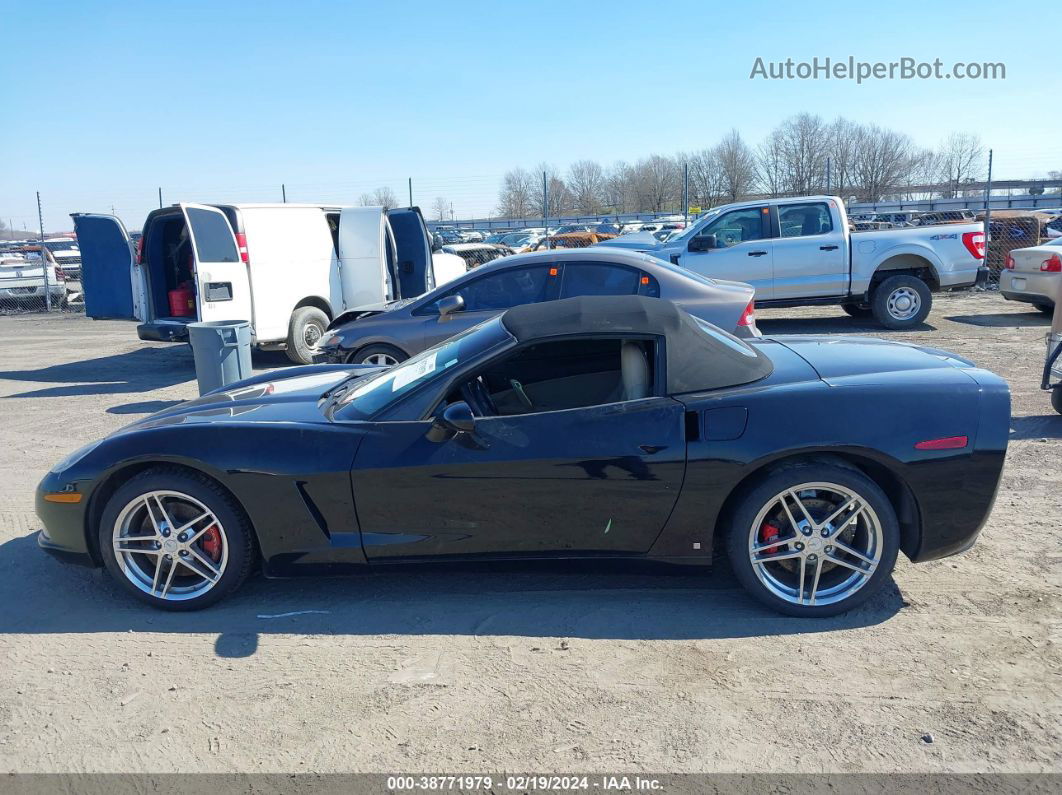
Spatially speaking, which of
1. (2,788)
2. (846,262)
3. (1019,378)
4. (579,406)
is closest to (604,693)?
(579,406)

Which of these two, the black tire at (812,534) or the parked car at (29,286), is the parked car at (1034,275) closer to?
the black tire at (812,534)

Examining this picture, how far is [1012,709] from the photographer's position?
3.08 metres

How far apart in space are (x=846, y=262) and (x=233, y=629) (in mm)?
10871

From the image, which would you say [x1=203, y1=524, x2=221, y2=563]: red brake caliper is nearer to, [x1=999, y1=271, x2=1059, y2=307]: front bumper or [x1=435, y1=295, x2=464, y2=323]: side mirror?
[x1=435, y1=295, x2=464, y2=323]: side mirror

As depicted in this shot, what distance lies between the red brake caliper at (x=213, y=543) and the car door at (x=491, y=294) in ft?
14.2

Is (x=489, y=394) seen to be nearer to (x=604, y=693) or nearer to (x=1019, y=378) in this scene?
(x=604, y=693)

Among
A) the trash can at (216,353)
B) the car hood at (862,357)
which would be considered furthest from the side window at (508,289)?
the car hood at (862,357)

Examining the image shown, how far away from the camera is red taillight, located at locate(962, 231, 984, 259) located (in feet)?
40.8

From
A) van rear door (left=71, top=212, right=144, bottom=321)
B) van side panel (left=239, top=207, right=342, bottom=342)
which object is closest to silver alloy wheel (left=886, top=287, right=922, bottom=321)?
van side panel (left=239, top=207, right=342, bottom=342)

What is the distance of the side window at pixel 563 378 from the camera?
3.99 meters

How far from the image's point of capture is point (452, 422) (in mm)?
3736

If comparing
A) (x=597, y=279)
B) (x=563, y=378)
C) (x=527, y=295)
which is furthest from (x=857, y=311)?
(x=563, y=378)

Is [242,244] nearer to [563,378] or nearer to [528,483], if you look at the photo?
[563,378]

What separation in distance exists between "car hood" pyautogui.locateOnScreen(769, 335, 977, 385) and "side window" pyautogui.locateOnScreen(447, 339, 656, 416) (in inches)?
35.2
